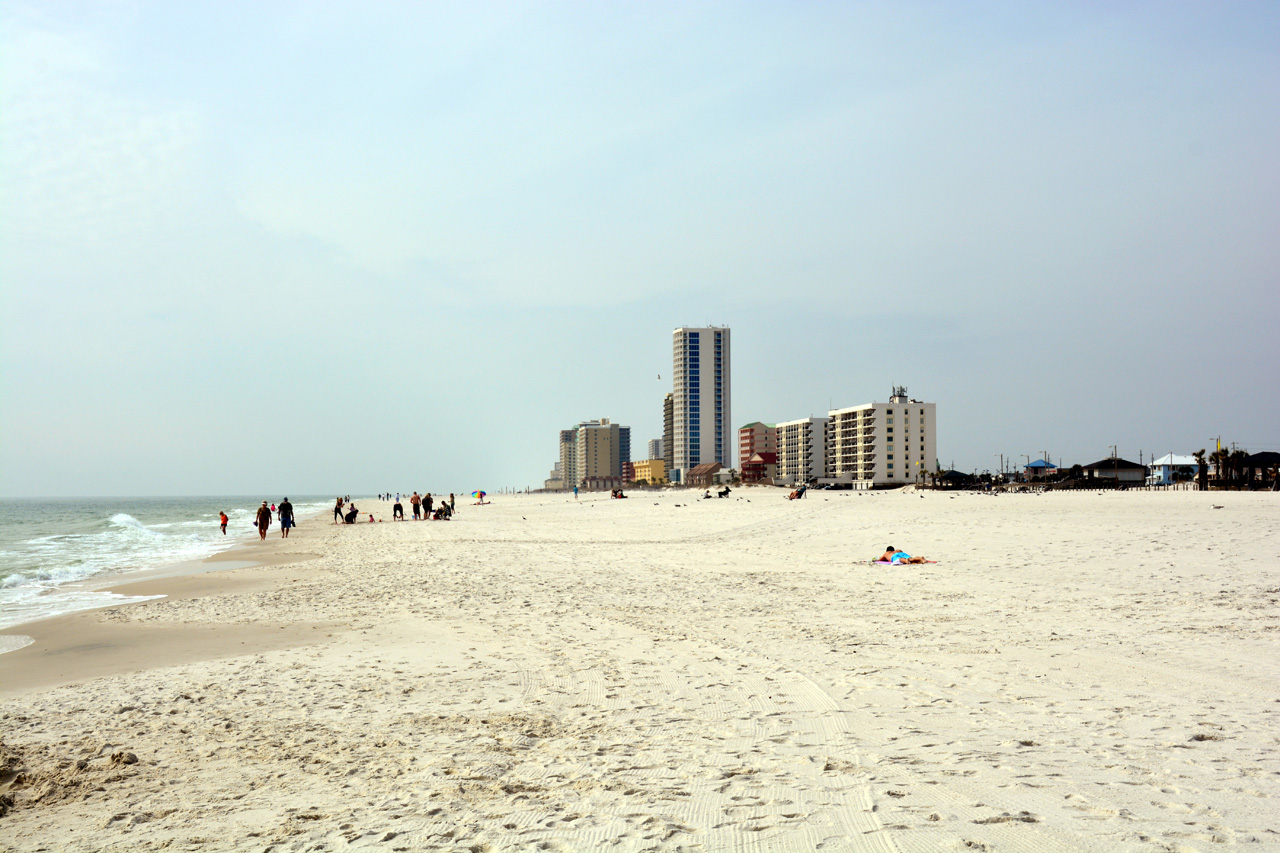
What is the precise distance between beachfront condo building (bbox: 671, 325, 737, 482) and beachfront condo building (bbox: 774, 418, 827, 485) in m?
29.5

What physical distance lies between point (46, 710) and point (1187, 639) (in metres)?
12.2

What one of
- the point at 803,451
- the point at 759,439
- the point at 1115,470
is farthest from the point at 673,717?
the point at 759,439

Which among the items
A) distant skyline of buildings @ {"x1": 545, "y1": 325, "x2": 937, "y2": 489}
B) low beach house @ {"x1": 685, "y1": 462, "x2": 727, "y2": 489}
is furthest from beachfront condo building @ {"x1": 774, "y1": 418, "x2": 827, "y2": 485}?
low beach house @ {"x1": 685, "y1": 462, "x2": 727, "y2": 489}

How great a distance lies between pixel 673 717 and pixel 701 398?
625 ft

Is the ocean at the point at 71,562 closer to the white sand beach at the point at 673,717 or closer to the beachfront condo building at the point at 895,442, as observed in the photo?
the white sand beach at the point at 673,717

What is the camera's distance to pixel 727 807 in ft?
14.9

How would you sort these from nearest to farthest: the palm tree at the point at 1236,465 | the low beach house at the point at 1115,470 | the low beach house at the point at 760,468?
the palm tree at the point at 1236,465, the low beach house at the point at 1115,470, the low beach house at the point at 760,468

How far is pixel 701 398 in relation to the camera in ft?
643

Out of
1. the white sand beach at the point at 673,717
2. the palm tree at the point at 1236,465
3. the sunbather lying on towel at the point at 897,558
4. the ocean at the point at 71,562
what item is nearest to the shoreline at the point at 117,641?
the white sand beach at the point at 673,717

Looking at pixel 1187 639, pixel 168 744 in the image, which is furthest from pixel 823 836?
pixel 1187 639

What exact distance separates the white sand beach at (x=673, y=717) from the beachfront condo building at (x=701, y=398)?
590ft

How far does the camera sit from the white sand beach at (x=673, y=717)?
4383 mm

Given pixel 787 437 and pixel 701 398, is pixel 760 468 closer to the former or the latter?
pixel 787 437

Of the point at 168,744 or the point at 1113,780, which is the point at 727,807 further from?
the point at 168,744
